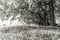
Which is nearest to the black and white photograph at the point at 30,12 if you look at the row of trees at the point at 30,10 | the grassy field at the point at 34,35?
the row of trees at the point at 30,10

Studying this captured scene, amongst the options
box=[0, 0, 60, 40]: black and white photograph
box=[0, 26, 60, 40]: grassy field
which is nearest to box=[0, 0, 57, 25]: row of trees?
box=[0, 0, 60, 40]: black and white photograph

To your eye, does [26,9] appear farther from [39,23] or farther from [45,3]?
[39,23]

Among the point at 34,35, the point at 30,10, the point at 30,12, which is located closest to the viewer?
the point at 34,35

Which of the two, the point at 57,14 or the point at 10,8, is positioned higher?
the point at 10,8

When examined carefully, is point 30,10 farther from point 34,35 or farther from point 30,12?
point 34,35

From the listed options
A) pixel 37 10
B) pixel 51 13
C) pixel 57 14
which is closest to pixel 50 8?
pixel 51 13

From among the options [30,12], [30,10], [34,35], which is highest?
[30,10]

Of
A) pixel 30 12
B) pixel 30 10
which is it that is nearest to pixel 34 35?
pixel 30 10

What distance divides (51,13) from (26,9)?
280cm

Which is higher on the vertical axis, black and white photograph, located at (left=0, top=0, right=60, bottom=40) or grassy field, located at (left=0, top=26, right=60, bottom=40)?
black and white photograph, located at (left=0, top=0, right=60, bottom=40)

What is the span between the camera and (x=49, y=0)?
46.7ft

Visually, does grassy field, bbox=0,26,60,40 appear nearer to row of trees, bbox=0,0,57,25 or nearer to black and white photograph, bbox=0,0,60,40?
black and white photograph, bbox=0,0,60,40

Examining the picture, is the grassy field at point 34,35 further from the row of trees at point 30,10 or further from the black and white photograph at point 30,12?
the row of trees at point 30,10

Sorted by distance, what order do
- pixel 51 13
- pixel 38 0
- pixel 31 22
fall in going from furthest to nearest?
pixel 31 22 → pixel 51 13 → pixel 38 0
